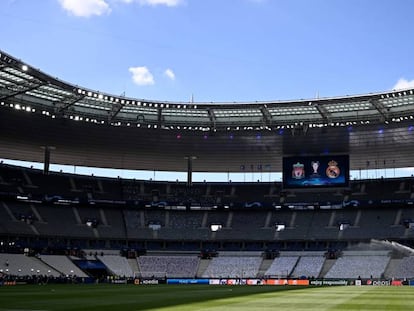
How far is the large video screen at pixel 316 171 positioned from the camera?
76.6m

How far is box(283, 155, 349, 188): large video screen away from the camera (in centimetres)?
7656

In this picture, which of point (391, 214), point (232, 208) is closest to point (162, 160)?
point (232, 208)

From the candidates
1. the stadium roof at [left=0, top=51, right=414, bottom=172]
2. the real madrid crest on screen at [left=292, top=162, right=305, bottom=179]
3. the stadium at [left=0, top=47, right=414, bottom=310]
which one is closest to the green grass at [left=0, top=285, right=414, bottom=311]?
the stadium roof at [left=0, top=51, right=414, bottom=172]

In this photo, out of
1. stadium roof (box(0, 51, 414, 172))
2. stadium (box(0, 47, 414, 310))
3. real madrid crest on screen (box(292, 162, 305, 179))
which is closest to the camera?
stadium roof (box(0, 51, 414, 172))

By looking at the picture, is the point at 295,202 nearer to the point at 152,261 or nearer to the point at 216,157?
the point at 216,157

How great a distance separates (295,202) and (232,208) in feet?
34.1

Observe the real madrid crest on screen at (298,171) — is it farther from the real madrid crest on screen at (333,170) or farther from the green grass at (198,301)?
the green grass at (198,301)

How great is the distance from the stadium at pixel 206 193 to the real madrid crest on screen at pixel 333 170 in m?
0.14

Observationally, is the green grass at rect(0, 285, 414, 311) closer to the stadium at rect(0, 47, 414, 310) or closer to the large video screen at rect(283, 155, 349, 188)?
the stadium at rect(0, 47, 414, 310)

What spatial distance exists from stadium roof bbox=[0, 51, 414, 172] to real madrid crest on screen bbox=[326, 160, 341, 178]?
301 centimetres

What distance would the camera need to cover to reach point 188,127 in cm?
7356

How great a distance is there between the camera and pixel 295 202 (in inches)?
3612

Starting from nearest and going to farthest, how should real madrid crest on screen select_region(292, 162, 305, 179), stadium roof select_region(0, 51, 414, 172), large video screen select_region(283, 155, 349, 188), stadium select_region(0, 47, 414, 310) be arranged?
stadium roof select_region(0, 51, 414, 172), stadium select_region(0, 47, 414, 310), large video screen select_region(283, 155, 349, 188), real madrid crest on screen select_region(292, 162, 305, 179)

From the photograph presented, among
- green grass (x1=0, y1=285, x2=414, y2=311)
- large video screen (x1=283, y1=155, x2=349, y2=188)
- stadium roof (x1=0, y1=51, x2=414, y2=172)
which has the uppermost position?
stadium roof (x1=0, y1=51, x2=414, y2=172)
